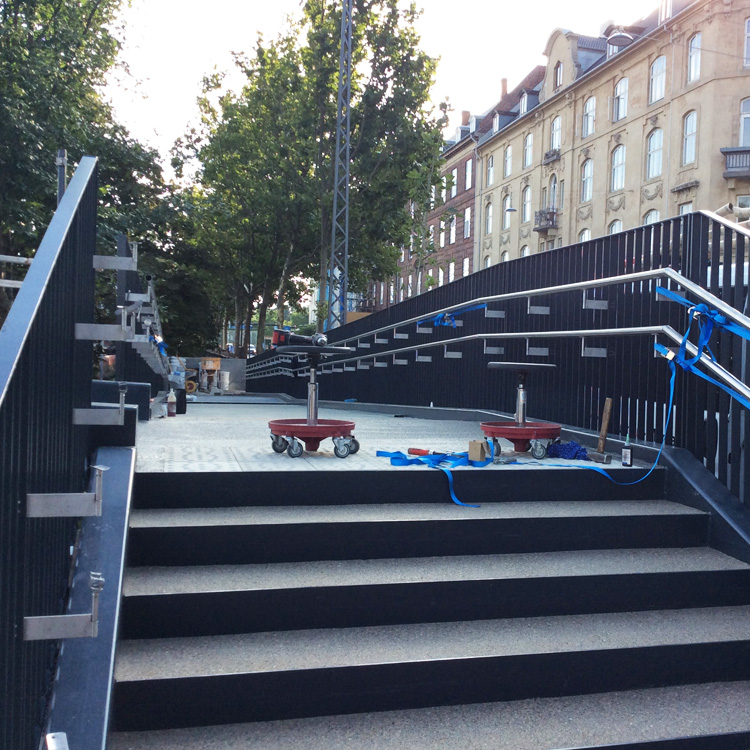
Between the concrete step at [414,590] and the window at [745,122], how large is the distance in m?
26.7

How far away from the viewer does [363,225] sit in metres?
30.3

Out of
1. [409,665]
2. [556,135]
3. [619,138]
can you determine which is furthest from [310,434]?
[556,135]

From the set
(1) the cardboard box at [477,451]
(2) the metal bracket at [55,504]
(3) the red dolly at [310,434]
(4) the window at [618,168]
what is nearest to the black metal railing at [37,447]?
(2) the metal bracket at [55,504]

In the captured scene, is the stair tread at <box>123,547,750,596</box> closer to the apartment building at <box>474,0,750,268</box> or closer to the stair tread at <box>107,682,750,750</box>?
the stair tread at <box>107,682,750,750</box>

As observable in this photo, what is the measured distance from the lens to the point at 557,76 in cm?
3884

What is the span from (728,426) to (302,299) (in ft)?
148

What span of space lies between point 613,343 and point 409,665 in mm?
3473

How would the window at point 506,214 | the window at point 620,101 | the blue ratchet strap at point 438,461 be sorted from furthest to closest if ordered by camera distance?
the window at point 506,214 → the window at point 620,101 → the blue ratchet strap at point 438,461

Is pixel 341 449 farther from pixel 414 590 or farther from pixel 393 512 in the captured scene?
pixel 414 590

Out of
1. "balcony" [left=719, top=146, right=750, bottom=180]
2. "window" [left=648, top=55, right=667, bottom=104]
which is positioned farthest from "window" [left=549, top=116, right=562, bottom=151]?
"balcony" [left=719, top=146, right=750, bottom=180]

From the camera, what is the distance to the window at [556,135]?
37.8 metres

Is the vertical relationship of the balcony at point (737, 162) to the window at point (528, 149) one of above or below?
below

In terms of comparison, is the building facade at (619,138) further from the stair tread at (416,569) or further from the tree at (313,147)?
the stair tread at (416,569)

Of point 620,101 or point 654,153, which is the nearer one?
point 654,153
